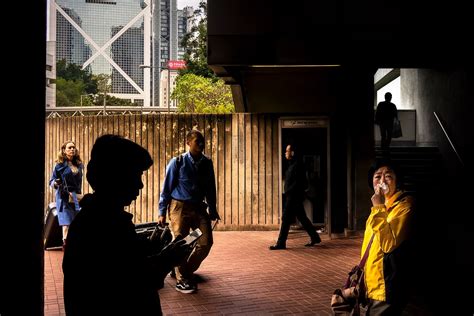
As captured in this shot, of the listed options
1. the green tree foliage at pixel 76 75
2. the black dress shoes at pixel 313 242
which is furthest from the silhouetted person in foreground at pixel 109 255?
the green tree foliage at pixel 76 75

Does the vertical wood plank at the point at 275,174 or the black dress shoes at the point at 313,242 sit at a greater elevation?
the vertical wood plank at the point at 275,174

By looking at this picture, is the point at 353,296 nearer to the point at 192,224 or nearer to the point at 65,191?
the point at 192,224

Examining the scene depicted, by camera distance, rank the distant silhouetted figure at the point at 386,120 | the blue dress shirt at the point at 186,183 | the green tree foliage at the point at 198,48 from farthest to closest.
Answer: the green tree foliage at the point at 198,48
the distant silhouetted figure at the point at 386,120
the blue dress shirt at the point at 186,183

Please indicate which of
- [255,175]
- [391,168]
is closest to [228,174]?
[255,175]

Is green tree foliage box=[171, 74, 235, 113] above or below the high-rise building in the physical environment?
below

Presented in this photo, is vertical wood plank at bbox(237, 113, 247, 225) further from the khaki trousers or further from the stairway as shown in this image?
the khaki trousers

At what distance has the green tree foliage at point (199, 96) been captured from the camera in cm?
2563

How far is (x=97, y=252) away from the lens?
180 cm

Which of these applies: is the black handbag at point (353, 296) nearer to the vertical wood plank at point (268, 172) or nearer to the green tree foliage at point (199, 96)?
the vertical wood plank at point (268, 172)

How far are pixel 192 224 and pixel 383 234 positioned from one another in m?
3.40

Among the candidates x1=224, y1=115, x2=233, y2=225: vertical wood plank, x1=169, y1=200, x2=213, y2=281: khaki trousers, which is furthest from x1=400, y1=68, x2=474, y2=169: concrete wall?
x1=169, y1=200, x2=213, y2=281: khaki trousers

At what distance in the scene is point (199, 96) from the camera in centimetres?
2623

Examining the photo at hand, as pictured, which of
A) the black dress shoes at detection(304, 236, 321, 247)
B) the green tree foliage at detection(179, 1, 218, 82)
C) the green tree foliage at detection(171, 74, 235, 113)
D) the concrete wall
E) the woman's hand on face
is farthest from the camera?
the green tree foliage at detection(179, 1, 218, 82)

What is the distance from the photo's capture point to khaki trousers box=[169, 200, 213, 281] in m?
5.99
